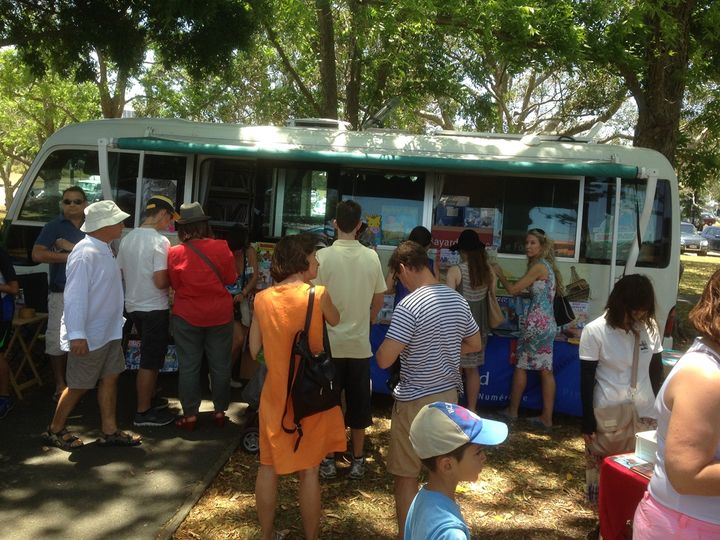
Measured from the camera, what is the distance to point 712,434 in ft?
6.17

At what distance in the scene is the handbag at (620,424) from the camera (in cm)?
360

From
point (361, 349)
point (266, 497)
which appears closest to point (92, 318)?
point (361, 349)

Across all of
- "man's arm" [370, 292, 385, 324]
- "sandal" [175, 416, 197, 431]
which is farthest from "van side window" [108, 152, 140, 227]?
"man's arm" [370, 292, 385, 324]

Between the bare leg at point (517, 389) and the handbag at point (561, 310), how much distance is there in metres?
0.56

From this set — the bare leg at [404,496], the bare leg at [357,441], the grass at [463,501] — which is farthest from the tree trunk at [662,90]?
the bare leg at [404,496]

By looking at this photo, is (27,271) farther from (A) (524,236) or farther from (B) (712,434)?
(B) (712,434)

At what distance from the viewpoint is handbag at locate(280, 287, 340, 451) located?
10.9 ft

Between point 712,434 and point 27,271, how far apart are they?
264 inches

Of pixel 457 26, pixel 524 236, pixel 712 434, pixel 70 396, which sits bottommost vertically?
pixel 70 396

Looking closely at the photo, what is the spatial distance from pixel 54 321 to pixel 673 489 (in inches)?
203

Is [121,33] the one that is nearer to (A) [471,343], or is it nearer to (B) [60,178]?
(B) [60,178]

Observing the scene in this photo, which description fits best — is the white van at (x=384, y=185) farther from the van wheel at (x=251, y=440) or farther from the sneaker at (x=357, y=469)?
the sneaker at (x=357, y=469)

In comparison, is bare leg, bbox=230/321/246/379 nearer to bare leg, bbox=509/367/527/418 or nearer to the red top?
the red top

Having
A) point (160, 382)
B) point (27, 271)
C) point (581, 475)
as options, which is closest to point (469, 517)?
point (581, 475)
